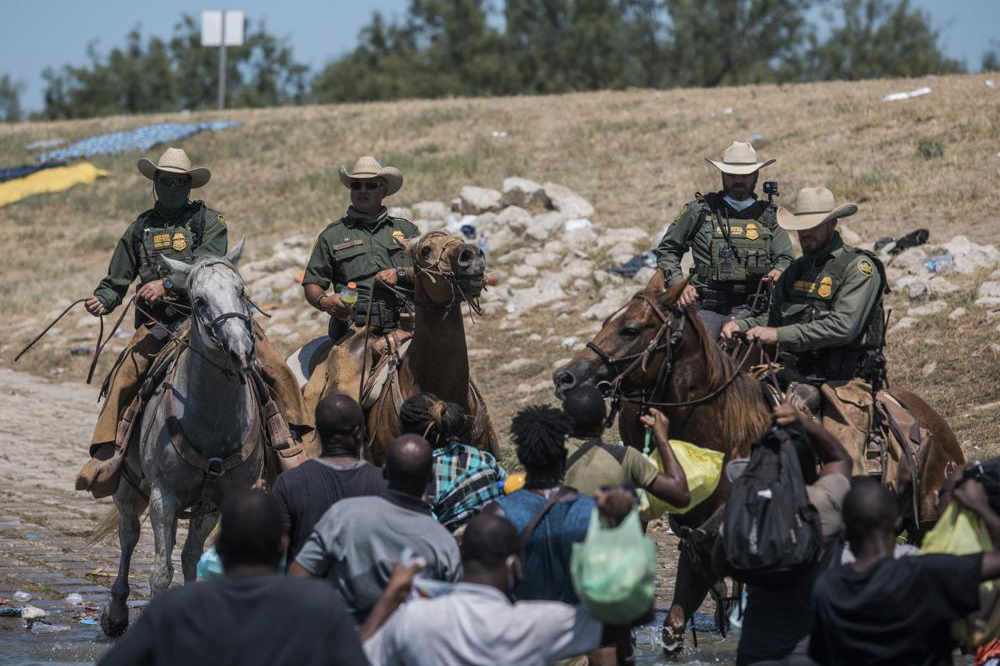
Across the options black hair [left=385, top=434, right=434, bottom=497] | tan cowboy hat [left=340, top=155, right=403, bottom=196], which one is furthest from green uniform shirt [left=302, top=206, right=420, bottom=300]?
black hair [left=385, top=434, right=434, bottom=497]

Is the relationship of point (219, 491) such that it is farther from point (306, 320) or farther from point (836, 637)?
point (306, 320)

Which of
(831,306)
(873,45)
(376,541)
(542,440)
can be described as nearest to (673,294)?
(831,306)

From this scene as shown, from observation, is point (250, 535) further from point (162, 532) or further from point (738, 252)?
point (738, 252)

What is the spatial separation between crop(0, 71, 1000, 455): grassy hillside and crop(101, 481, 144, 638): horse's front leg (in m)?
7.22

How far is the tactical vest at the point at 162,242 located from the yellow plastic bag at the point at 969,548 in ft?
19.8

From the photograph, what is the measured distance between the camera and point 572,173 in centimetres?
2722

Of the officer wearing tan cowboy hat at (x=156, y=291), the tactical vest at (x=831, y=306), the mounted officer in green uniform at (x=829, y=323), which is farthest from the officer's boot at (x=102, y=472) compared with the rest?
the tactical vest at (x=831, y=306)

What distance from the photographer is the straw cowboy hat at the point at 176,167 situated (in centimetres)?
1003

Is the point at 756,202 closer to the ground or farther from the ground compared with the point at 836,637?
farther from the ground

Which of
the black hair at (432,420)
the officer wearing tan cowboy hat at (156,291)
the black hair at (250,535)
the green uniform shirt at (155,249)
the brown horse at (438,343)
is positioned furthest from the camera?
the green uniform shirt at (155,249)

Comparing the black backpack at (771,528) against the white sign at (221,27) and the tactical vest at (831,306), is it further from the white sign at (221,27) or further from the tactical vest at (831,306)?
the white sign at (221,27)

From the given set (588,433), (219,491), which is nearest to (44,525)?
(219,491)

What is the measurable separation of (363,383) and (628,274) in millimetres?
11041

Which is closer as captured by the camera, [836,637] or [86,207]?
[836,637]
